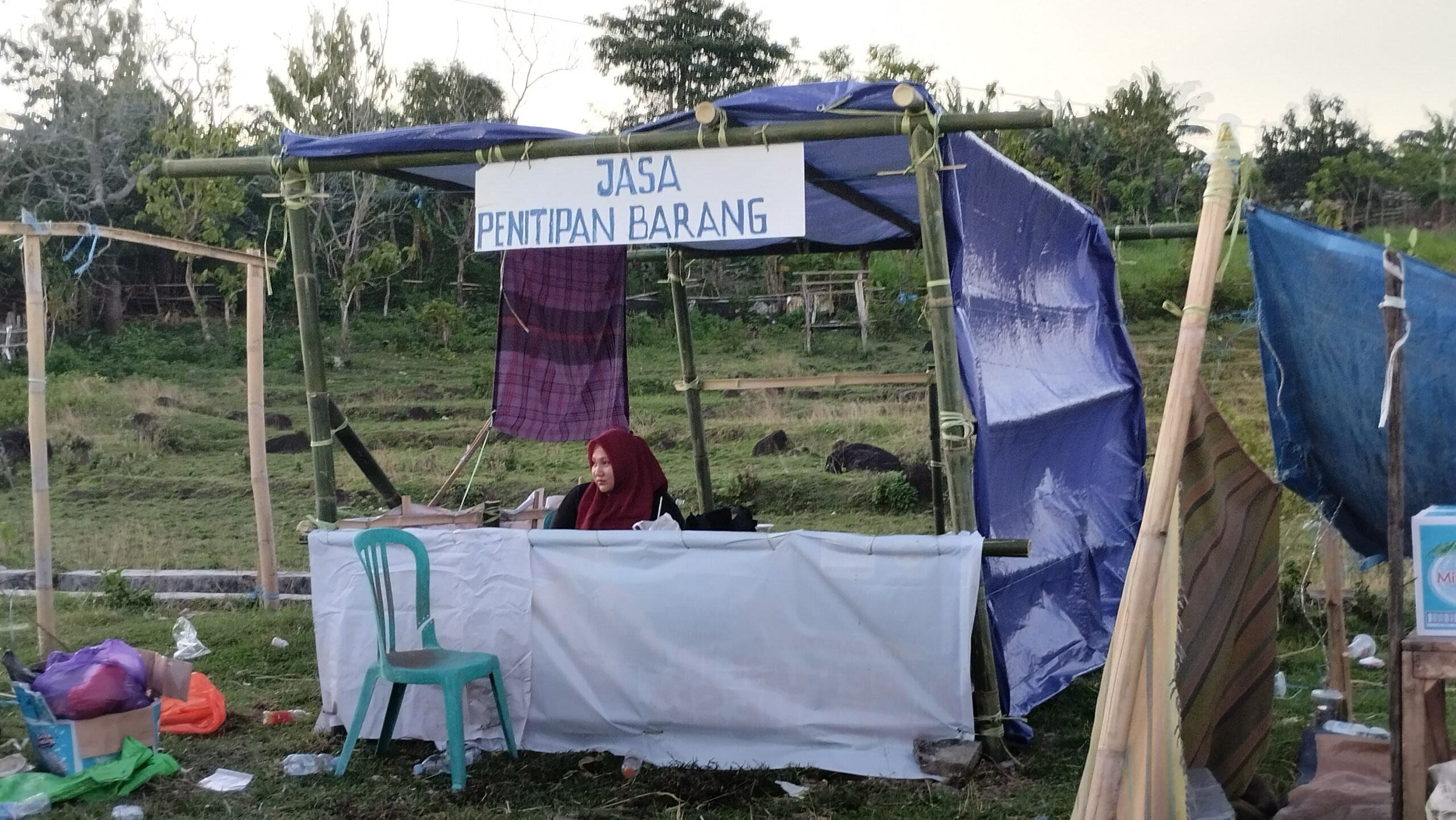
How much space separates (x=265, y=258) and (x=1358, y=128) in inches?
695

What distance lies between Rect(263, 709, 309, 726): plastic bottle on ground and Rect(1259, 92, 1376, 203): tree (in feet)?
55.5

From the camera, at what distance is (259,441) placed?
24.6 feet

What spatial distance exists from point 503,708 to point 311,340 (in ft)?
5.85

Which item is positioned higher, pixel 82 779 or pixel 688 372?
pixel 688 372

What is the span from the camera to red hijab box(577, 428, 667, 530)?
5.73 meters

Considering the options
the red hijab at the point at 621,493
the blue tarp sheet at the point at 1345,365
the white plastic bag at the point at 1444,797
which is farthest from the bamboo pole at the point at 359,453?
the white plastic bag at the point at 1444,797

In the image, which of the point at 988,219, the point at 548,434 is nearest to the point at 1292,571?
the point at 988,219

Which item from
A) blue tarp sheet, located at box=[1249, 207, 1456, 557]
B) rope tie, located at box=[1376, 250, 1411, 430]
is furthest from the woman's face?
rope tie, located at box=[1376, 250, 1411, 430]

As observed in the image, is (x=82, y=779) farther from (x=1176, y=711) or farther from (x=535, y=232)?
(x=1176, y=711)

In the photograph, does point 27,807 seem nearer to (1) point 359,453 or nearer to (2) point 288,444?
(1) point 359,453

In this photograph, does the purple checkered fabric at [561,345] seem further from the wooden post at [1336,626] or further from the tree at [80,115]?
the tree at [80,115]

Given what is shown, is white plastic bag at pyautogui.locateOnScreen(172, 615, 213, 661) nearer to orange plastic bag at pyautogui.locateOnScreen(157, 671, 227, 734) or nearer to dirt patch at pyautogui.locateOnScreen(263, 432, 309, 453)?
orange plastic bag at pyautogui.locateOnScreen(157, 671, 227, 734)

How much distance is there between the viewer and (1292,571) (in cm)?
732

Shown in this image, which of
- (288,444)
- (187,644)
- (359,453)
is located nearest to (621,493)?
(359,453)
